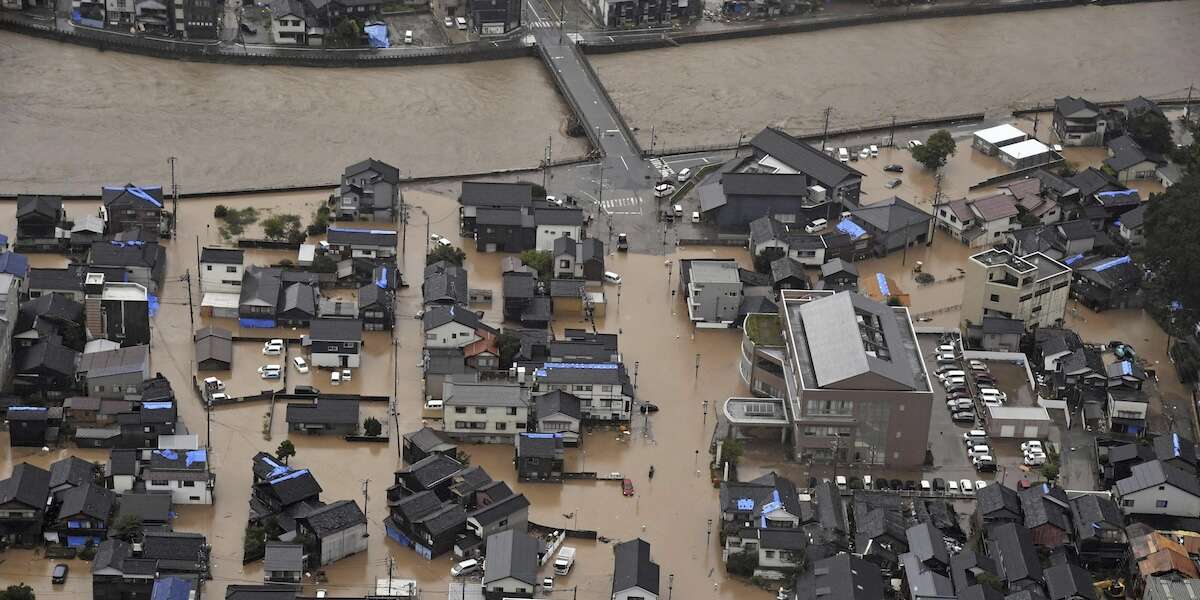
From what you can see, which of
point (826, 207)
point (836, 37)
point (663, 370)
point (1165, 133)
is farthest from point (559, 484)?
point (836, 37)

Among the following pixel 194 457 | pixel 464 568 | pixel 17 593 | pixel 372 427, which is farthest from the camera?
pixel 372 427

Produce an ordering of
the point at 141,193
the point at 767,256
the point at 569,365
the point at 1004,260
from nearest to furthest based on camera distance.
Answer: the point at 569,365 < the point at 1004,260 < the point at 141,193 < the point at 767,256

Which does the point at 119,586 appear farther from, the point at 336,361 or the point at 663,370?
the point at 663,370

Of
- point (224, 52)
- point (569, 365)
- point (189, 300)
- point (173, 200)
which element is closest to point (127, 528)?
point (189, 300)

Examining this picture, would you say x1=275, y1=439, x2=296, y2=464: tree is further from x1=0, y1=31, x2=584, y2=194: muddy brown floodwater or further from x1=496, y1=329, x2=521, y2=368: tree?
x1=0, y1=31, x2=584, y2=194: muddy brown floodwater

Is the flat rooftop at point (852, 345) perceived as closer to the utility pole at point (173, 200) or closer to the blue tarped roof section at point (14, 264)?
the utility pole at point (173, 200)

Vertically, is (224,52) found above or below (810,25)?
below

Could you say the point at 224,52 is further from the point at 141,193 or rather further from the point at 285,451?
the point at 285,451
